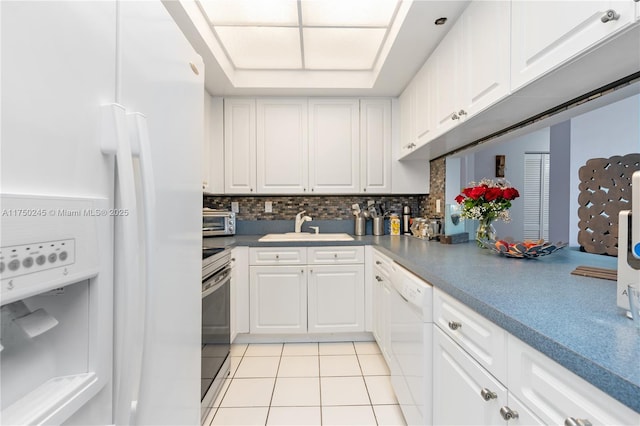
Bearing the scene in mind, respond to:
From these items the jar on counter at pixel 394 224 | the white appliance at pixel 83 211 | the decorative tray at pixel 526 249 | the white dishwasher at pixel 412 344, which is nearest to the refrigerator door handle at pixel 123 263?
the white appliance at pixel 83 211

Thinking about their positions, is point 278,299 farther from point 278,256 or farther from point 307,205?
point 307,205

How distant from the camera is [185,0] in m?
1.67

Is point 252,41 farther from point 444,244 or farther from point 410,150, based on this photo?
point 444,244

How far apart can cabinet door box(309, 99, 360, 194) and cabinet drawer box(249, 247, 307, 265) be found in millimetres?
667

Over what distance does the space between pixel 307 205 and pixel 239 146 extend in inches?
34.8

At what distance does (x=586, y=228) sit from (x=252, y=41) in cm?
237

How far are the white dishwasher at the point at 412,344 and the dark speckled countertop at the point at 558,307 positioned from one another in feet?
0.29

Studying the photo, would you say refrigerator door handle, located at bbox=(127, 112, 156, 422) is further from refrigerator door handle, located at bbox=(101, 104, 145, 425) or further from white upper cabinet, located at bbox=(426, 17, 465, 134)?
white upper cabinet, located at bbox=(426, 17, 465, 134)

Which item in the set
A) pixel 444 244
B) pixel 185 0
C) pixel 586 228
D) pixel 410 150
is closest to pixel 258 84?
pixel 185 0

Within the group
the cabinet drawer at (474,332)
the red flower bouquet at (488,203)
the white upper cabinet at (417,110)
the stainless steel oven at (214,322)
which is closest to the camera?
the cabinet drawer at (474,332)

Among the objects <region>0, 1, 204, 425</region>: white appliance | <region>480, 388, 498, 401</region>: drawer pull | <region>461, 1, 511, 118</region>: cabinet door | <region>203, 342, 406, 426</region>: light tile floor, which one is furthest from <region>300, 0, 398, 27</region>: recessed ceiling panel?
<region>203, 342, 406, 426</region>: light tile floor

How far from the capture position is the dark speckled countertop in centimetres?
52

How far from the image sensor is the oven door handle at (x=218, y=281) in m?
1.56

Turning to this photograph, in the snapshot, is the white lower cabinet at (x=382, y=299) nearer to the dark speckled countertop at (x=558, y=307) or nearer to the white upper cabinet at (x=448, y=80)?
the dark speckled countertop at (x=558, y=307)
